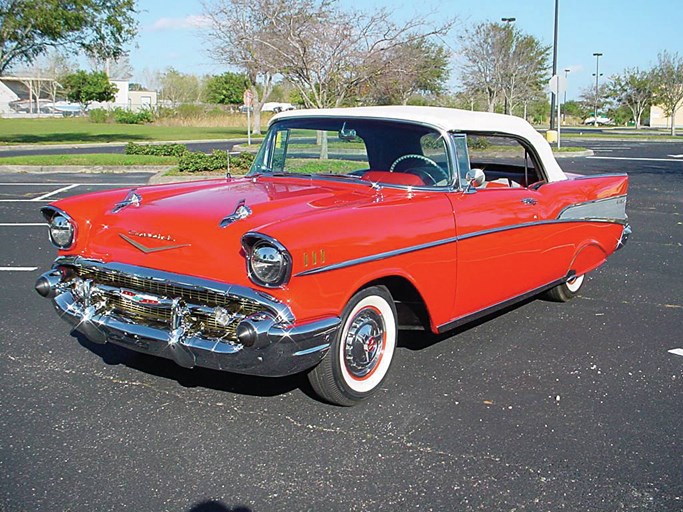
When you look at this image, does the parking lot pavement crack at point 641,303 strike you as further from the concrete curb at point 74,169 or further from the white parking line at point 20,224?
the concrete curb at point 74,169

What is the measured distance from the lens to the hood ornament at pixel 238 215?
12.7 ft

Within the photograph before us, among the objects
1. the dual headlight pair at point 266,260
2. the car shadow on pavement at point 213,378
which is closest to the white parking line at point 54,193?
the car shadow on pavement at point 213,378

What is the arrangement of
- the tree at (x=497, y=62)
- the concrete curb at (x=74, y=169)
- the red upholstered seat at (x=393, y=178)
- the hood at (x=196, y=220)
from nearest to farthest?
the hood at (x=196, y=220) < the red upholstered seat at (x=393, y=178) < the concrete curb at (x=74, y=169) < the tree at (x=497, y=62)

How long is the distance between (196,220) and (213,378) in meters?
1.05

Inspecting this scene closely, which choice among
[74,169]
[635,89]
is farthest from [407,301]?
[635,89]

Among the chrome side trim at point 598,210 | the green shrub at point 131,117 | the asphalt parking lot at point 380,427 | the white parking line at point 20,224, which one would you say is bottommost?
the asphalt parking lot at point 380,427

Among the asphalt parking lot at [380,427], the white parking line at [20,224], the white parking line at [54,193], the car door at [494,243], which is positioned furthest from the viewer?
the white parking line at [54,193]

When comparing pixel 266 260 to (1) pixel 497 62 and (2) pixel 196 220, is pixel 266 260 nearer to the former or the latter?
(2) pixel 196 220

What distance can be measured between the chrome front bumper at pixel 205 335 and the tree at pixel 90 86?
69354 mm

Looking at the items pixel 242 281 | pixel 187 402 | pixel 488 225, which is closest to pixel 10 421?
pixel 187 402

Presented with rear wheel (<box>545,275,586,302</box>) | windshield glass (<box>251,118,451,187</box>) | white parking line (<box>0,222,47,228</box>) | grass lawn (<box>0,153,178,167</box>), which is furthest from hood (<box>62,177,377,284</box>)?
grass lawn (<box>0,153,178,167</box>)

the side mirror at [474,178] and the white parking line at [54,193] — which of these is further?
the white parking line at [54,193]

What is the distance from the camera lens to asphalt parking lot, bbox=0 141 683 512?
3172mm

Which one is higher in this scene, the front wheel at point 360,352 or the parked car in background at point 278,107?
the parked car in background at point 278,107
